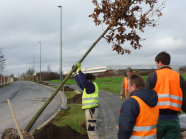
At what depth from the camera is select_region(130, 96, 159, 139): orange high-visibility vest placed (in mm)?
2445

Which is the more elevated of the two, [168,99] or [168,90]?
[168,90]

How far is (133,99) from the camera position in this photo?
7.99 ft

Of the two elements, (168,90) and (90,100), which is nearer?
(168,90)

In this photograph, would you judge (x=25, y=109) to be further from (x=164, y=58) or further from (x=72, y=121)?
(x=164, y=58)

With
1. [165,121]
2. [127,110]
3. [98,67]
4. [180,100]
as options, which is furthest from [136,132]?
[98,67]

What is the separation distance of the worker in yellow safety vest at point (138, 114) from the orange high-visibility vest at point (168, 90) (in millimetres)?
663

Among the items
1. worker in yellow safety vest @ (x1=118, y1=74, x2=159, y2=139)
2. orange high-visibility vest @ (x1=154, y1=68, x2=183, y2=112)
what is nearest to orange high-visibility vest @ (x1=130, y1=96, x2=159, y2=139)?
worker in yellow safety vest @ (x1=118, y1=74, x2=159, y2=139)

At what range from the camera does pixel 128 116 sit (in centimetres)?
239

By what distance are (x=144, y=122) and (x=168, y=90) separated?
93 centimetres

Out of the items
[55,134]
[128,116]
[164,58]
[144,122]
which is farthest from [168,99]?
[55,134]

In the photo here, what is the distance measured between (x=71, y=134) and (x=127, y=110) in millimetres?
3353

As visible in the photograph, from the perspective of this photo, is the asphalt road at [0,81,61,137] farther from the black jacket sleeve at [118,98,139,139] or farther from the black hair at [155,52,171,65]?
the black jacket sleeve at [118,98,139,139]

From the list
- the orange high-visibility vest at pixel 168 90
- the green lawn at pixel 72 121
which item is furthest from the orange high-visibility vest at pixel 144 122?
the green lawn at pixel 72 121

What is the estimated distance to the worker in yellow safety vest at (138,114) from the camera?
240cm
